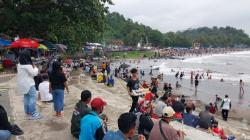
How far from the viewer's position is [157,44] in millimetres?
157750

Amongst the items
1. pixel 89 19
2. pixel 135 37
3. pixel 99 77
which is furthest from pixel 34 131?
pixel 135 37

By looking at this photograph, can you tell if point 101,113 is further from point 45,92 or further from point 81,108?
point 45,92

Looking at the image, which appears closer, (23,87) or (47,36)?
(23,87)

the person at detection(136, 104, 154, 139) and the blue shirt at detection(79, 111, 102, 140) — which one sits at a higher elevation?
the blue shirt at detection(79, 111, 102, 140)

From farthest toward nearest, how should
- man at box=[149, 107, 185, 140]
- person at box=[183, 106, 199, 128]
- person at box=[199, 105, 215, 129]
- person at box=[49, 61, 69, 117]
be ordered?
person at box=[183, 106, 199, 128], person at box=[199, 105, 215, 129], person at box=[49, 61, 69, 117], man at box=[149, 107, 185, 140]

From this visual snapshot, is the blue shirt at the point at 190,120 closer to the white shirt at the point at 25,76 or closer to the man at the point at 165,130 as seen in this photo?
the white shirt at the point at 25,76

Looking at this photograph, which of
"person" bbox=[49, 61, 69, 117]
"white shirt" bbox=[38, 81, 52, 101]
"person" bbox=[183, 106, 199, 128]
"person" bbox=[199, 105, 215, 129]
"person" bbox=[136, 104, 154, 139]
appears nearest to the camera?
"person" bbox=[136, 104, 154, 139]

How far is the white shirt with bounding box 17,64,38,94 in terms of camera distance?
849cm

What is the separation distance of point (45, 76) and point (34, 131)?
305 centimetres

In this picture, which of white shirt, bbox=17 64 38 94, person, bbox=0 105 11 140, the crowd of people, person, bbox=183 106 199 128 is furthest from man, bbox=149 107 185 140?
person, bbox=183 106 199 128

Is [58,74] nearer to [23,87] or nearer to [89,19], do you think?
[23,87]

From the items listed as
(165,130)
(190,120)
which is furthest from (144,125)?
(190,120)

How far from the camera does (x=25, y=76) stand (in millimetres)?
8586

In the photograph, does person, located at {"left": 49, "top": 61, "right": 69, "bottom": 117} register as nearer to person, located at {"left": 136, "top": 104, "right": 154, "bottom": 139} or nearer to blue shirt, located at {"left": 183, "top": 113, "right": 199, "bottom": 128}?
person, located at {"left": 136, "top": 104, "right": 154, "bottom": 139}
